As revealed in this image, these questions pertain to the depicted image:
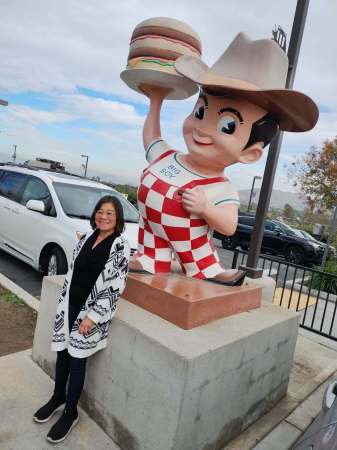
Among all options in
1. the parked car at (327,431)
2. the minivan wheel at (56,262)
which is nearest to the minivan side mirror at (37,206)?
the minivan wheel at (56,262)

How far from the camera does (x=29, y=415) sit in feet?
7.82

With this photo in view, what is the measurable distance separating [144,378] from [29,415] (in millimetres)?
860

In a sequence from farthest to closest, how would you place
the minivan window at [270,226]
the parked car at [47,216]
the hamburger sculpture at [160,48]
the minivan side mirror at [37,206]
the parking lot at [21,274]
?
the minivan window at [270,226] → the parking lot at [21,274] → the minivan side mirror at [37,206] → the parked car at [47,216] → the hamburger sculpture at [160,48]

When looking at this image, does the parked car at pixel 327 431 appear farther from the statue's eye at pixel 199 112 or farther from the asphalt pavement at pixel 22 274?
the asphalt pavement at pixel 22 274

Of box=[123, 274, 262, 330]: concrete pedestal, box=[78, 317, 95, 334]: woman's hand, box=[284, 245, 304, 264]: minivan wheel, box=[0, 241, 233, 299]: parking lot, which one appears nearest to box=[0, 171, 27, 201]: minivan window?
box=[0, 241, 233, 299]: parking lot

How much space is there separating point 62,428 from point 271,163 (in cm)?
327

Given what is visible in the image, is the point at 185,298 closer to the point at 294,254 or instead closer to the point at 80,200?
the point at 80,200

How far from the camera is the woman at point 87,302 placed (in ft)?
7.11

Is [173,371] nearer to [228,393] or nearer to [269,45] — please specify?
[228,393]

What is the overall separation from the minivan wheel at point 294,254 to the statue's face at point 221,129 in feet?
38.0

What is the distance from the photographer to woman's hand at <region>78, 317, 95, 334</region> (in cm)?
213

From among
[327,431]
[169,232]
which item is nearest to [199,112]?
[169,232]

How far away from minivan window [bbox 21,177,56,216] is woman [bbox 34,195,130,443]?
301 centimetres

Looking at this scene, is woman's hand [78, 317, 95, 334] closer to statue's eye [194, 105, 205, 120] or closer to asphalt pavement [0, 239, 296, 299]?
statue's eye [194, 105, 205, 120]
